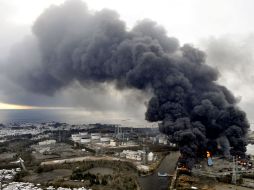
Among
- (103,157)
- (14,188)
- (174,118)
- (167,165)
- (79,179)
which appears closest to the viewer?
(14,188)

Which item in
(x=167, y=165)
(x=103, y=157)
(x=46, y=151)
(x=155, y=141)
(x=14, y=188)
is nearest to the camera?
(x=14, y=188)

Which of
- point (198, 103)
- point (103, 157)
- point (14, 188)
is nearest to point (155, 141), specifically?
point (103, 157)

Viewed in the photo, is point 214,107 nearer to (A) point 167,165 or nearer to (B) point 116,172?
(A) point 167,165

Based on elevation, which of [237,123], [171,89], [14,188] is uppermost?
[171,89]

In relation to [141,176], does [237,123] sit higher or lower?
higher

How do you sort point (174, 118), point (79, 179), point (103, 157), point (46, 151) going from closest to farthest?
point (79, 179)
point (174, 118)
point (103, 157)
point (46, 151)

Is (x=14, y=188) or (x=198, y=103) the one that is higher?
(x=198, y=103)

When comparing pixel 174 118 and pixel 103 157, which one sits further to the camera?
pixel 103 157

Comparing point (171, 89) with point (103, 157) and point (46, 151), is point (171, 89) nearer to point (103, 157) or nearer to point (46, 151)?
point (103, 157)

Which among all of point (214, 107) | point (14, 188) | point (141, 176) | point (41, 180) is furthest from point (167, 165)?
point (14, 188)
